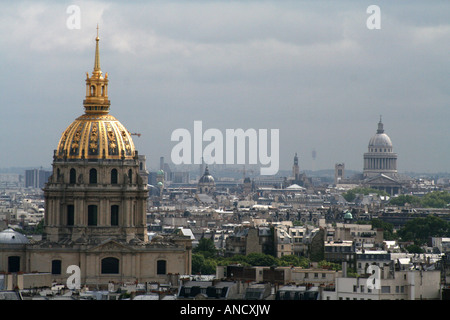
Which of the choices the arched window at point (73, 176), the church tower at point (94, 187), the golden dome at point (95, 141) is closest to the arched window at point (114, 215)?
the church tower at point (94, 187)

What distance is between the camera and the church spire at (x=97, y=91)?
119000 millimetres

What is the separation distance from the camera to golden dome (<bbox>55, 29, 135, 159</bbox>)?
117 metres

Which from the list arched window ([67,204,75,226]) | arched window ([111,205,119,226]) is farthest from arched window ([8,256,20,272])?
arched window ([111,205,119,226])

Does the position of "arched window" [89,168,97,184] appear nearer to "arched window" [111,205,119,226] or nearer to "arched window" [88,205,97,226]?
"arched window" [88,205,97,226]

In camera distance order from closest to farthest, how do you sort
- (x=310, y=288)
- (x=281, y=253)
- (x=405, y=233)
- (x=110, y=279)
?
(x=310, y=288) → (x=110, y=279) → (x=281, y=253) → (x=405, y=233)

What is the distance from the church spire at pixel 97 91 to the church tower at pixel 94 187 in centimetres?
94

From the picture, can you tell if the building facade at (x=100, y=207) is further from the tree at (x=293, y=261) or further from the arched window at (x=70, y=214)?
the tree at (x=293, y=261)
